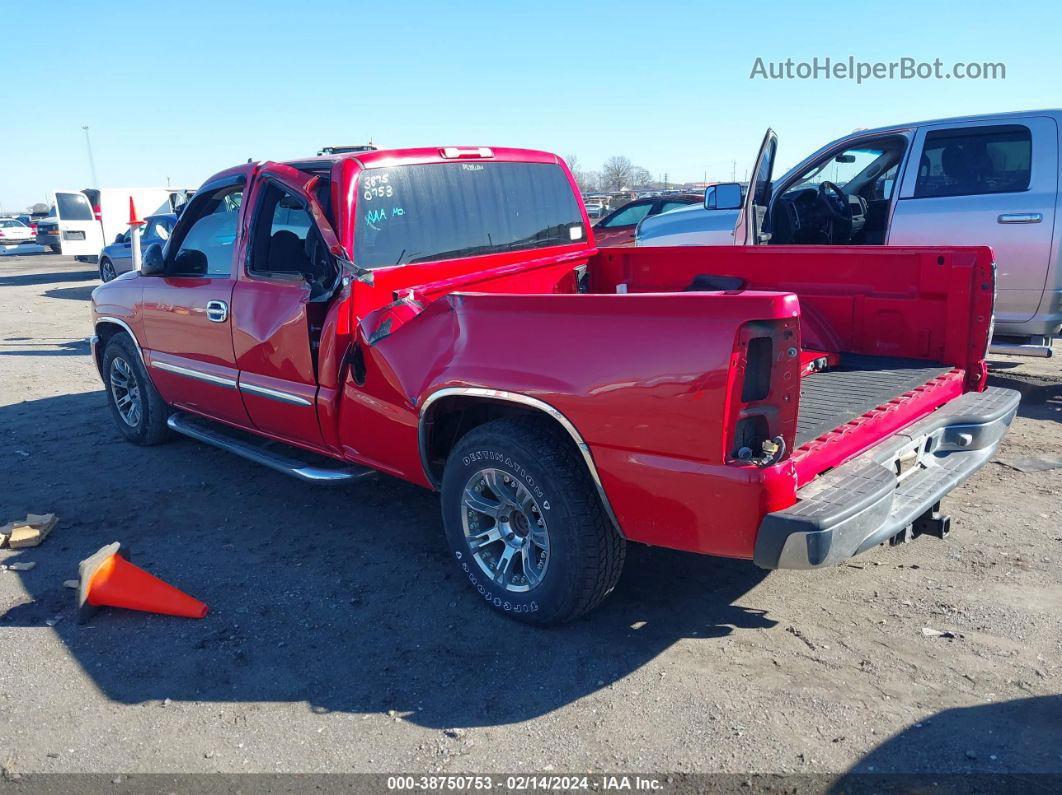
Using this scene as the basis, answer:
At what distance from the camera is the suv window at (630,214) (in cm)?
1415

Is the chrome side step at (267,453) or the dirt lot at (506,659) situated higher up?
the chrome side step at (267,453)

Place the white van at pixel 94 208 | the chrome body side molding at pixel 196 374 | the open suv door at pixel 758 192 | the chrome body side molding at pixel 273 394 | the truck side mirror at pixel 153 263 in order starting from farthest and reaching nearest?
the white van at pixel 94 208
the open suv door at pixel 758 192
the truck side mirror at pixel 153 263
the chrome body side molding at pixel 196 374
the chrome body side molding at pixel 273 394

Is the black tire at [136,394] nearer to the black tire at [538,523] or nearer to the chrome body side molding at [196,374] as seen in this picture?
the chrome body side molding at [196,374]

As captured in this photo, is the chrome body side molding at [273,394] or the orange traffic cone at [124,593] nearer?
the orange traffic cone at [124,593]

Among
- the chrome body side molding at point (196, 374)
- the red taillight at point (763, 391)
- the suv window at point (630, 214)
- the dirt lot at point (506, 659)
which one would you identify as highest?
the suv window at point (630, 214)

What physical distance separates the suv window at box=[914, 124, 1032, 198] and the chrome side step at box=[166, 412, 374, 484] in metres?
5.29

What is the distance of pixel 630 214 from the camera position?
1428 cm

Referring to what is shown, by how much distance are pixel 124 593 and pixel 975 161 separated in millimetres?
6726

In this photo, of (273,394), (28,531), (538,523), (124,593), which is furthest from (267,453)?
(538,523)

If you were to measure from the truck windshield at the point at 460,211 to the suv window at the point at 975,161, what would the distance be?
3.34 m

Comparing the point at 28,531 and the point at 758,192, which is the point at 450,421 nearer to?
the point at 28,531

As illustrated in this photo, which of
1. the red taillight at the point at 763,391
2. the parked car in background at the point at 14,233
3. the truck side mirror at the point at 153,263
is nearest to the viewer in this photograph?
the red taillight at the point at 763,391

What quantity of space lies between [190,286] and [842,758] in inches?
170

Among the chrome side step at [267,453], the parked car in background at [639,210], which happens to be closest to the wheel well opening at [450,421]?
the chrome side step at [267,453]
